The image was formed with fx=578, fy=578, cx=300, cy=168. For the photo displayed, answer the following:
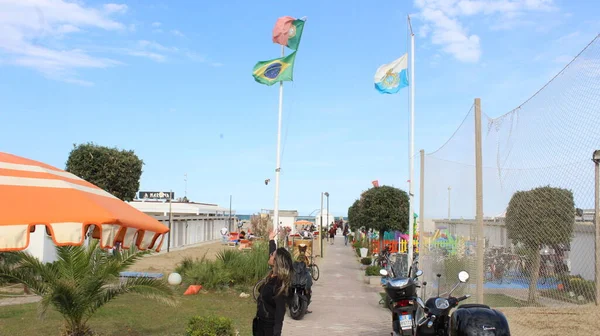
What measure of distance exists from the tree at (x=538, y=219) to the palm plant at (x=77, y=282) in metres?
4.92

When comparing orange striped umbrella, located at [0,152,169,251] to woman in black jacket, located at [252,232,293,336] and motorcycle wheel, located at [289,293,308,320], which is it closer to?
woman in black jacket, located at [252,232,293,336]

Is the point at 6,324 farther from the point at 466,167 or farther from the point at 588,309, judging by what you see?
the point at 588,309

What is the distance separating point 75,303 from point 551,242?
19.4 ft

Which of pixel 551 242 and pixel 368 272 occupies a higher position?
pixel 551 242

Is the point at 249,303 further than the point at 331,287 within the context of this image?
No

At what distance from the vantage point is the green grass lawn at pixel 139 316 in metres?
9.58

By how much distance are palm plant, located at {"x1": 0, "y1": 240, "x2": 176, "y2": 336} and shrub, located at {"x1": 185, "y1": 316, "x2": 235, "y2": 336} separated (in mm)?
810

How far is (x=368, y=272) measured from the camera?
19297 mm

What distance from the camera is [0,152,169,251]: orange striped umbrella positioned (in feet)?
14.1

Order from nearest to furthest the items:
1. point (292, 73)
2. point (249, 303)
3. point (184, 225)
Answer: point (249, 303), point (292, 73), point (184, 225)

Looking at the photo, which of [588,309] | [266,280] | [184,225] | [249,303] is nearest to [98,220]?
[266,280]

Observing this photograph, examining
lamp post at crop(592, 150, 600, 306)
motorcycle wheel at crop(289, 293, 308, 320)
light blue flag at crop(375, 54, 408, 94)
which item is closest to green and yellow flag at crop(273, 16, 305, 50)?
light blue flag at crop(375, 54, 408, 94)

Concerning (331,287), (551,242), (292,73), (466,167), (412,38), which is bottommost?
(331,287)

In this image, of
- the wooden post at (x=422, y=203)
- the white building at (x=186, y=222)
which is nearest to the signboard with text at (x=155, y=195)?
the white building at (x=186, y=222)
